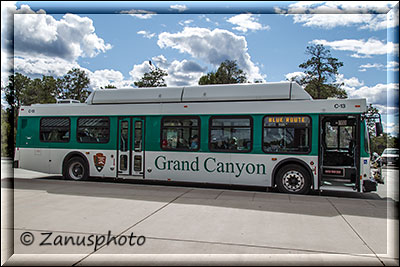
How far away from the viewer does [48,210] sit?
702 centimetres

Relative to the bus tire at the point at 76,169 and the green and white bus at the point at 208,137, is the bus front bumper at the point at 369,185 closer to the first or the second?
the green and white bus at the point at 208,137

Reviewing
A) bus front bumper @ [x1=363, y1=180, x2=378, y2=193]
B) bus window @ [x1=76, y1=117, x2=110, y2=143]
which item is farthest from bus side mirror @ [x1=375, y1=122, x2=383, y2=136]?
bus window @ [x1=76, y1=117, x2=110, y2=143]

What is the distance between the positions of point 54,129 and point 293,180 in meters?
8.79

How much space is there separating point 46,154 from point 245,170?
7480mm

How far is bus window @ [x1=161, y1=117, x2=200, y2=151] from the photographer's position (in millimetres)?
10750

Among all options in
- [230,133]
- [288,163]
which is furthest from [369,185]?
[230,133]

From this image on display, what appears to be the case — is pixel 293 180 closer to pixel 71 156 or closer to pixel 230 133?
pixel 230 133

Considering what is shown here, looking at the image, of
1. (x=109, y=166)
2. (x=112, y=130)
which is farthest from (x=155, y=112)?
(x=109, y=166)

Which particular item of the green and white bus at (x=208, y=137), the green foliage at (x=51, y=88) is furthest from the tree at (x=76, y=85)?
the green and white bus at (x=208, y=137)

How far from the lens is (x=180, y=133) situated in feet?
35.7

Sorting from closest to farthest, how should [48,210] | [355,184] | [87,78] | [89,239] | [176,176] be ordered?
[89,239]
[48,210]
[355,184]
[176,176]
[87,78]

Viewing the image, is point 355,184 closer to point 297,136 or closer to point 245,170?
point 297,136

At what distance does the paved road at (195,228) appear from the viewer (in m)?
4.59

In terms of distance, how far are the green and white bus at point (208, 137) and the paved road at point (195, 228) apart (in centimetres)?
100
